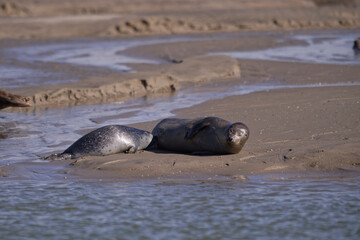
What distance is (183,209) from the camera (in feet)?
17.5

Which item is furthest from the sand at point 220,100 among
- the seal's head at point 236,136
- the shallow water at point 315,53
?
the shallow water at point 315,53

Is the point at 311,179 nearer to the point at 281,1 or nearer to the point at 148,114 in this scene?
the point at 148,114

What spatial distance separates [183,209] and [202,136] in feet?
5.20

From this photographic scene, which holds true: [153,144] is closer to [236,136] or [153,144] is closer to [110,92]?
[236,136]

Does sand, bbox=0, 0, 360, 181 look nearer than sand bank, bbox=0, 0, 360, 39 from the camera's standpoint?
Yes

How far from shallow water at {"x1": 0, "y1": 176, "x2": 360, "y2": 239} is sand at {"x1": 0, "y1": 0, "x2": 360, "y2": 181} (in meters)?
0.36

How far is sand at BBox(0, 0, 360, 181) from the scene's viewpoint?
643cm

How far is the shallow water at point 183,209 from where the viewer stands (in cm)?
483

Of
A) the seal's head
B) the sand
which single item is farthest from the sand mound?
the seal's head

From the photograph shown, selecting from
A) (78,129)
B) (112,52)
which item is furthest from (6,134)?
(112,52)

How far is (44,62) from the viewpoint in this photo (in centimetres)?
1630

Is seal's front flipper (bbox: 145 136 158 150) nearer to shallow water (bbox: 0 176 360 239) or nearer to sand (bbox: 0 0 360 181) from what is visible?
sand (bbox: 0 0 360 181)

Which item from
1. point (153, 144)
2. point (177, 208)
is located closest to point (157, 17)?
point (153, 144)

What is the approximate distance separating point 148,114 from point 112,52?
9.78 meters
